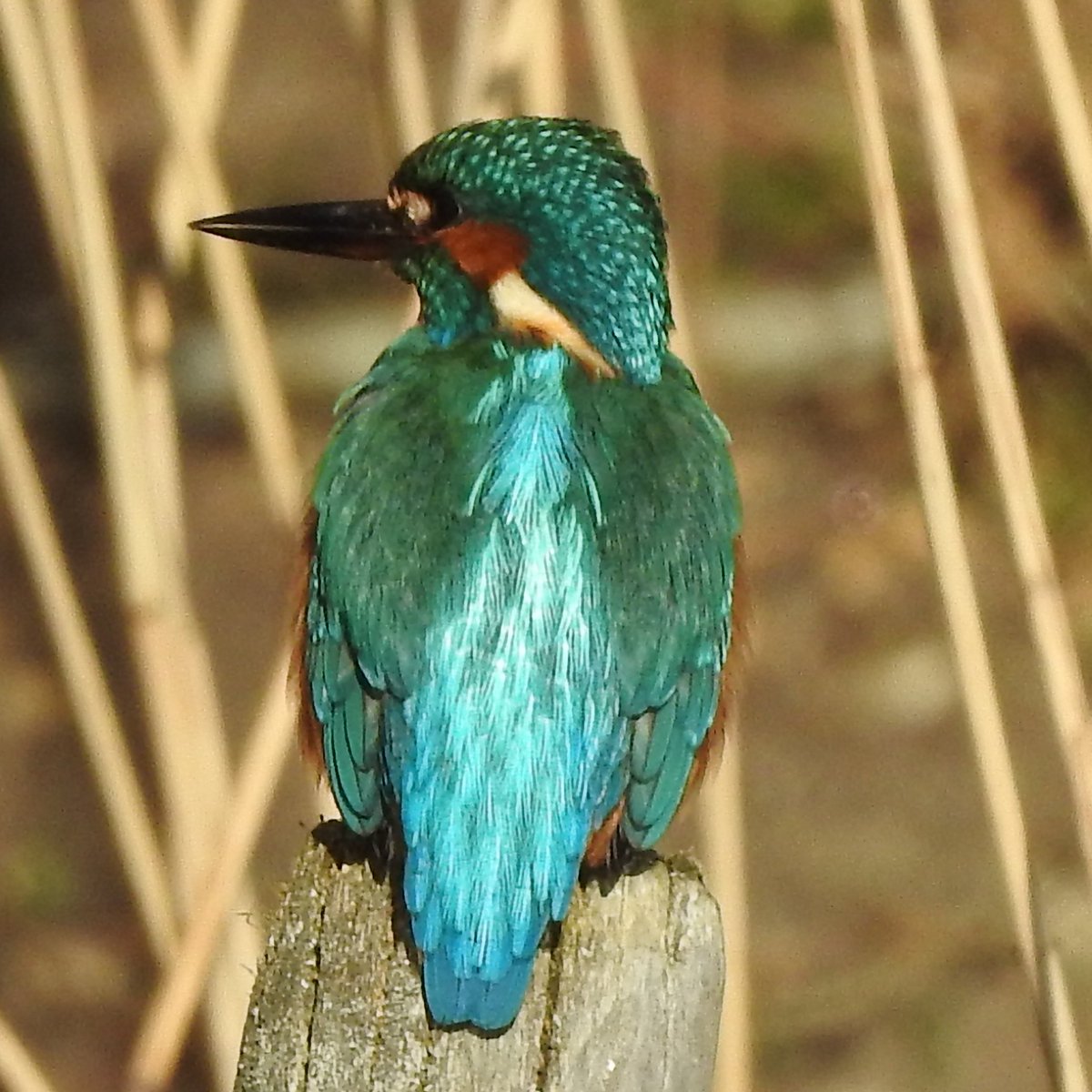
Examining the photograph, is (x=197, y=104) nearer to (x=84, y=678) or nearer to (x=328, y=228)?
(x=328, y=228)

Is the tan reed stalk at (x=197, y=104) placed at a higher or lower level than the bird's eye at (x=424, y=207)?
higher

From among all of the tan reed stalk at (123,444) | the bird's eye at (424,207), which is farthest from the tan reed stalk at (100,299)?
the bird's eye at (424,207)

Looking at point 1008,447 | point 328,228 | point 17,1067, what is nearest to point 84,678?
point 17,1067

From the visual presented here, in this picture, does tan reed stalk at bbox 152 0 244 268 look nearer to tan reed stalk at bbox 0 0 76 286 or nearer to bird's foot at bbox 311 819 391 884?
tan reed stalk at bbox 0 0 76 286

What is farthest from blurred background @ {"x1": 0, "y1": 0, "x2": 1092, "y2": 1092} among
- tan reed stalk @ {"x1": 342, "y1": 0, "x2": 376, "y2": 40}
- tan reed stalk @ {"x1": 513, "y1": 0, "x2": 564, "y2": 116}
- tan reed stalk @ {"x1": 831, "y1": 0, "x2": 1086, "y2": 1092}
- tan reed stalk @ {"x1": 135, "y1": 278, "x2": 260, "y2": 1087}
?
tan reed stalk @ {"x1": 831, "y1": 0, "x2": 1086, "y2": 1092}

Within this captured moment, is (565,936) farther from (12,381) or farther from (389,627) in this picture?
(12,381)

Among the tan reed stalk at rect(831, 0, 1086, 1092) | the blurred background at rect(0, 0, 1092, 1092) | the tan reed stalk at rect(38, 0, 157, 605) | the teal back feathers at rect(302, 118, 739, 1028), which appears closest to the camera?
the teal back feathers at rect(302, 118, 739, 1028)

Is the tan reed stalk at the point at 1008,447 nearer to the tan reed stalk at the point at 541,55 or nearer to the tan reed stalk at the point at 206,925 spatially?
the tan reed stalk at the point at 541,55
